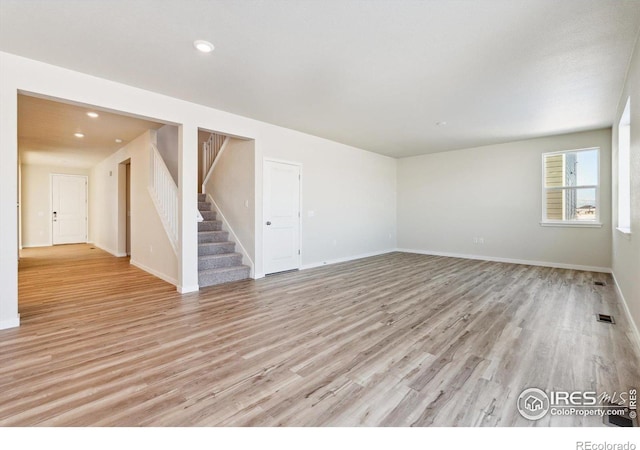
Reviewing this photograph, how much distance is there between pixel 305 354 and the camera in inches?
96.7

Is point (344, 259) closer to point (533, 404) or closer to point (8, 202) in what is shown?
point (533, 404)

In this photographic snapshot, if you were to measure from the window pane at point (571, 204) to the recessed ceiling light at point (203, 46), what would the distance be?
269 inches

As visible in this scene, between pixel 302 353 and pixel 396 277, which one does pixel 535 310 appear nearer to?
pixel 396 277

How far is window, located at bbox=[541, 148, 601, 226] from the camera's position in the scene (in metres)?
5.73

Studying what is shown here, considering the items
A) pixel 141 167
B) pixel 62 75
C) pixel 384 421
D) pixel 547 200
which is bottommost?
pixel 384 421

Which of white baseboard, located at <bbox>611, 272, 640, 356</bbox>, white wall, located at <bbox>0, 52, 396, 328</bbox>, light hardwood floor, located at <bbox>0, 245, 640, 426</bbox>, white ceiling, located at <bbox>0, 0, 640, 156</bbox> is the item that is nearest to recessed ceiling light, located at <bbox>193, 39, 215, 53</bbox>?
white ceiling, located at <bbox>0, 0, 640, 156</bbox>

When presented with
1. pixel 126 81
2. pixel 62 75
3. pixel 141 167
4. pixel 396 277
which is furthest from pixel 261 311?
pixel 141 167

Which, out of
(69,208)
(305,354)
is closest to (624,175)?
(305,354)

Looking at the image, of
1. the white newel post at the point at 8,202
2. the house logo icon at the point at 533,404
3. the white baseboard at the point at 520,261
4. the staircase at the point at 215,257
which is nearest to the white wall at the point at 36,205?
the staircase at the point at 215,257

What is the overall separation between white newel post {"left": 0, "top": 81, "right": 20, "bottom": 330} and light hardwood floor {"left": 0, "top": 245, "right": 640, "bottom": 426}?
0.30 m

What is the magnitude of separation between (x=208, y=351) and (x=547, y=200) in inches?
277

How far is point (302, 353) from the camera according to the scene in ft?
8.11

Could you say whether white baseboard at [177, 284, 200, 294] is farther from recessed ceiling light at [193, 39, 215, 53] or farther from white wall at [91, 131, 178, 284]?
recessed ceiling light at [193, 39, 215, 53]

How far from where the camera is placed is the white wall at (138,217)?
5.14 meters
